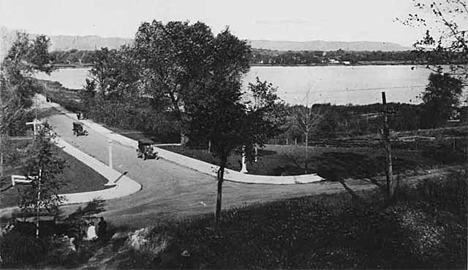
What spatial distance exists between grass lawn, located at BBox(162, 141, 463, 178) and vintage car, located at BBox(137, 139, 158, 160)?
1428 mm

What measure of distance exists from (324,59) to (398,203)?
13.8ft

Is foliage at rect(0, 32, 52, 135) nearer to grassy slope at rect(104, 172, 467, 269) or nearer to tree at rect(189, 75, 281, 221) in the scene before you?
grassy slope at rect(104, 172, 467, 269)

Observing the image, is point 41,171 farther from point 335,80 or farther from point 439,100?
point 439,100

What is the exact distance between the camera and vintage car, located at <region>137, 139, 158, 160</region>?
15552mm

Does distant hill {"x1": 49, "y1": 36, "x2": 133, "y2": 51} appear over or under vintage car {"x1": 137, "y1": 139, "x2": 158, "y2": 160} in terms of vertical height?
over

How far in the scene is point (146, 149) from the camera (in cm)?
1590

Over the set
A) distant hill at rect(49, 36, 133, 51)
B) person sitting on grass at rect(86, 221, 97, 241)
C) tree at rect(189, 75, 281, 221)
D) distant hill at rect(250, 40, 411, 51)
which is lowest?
person sitting on grass at rect(86, 221, 97, 241)

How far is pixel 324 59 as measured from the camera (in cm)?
1282

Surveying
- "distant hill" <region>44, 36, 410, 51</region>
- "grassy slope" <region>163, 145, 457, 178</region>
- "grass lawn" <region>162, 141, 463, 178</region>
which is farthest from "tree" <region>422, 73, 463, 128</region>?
"distant hill" <region>44, 36, 410, 51</region>

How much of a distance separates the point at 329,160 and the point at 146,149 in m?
7.33

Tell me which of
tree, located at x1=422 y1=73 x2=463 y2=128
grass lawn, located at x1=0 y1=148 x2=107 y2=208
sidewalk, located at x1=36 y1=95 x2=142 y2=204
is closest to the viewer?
grass lawn, located at x1=0 y1=148 x2=107 y2=208

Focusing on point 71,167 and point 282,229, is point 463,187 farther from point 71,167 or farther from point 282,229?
point 71,167

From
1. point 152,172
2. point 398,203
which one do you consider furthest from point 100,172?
point 398,203

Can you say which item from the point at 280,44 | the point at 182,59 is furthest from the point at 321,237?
the point at 182,59
